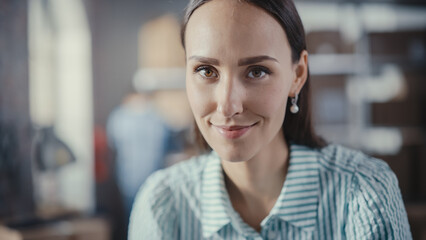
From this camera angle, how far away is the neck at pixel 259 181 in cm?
115

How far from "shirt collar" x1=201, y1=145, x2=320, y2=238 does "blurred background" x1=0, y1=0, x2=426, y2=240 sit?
269cm

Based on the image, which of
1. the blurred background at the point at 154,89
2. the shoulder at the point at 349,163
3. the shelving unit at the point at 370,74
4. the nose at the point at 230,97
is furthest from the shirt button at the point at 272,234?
the shelving unit at the point at 370,74

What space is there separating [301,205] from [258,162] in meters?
0.15

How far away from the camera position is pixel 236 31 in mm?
965

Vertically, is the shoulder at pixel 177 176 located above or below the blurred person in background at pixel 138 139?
above

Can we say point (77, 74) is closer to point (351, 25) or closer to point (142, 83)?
point (142, 83)

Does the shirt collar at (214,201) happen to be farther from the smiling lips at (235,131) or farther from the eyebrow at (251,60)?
the eyebrow at (251,60)

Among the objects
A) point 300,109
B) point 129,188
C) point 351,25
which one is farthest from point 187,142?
point 300,109

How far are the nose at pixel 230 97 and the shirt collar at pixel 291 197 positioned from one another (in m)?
0.27

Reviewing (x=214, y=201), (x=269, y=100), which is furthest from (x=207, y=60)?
(x=214, y=201)

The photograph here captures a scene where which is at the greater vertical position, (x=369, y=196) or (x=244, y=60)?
(x=244, y=60)

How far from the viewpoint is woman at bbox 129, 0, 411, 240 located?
99 centimetres

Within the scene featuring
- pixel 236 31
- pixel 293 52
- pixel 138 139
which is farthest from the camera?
pixel 138 139

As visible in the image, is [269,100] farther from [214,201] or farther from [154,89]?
[154,89]
